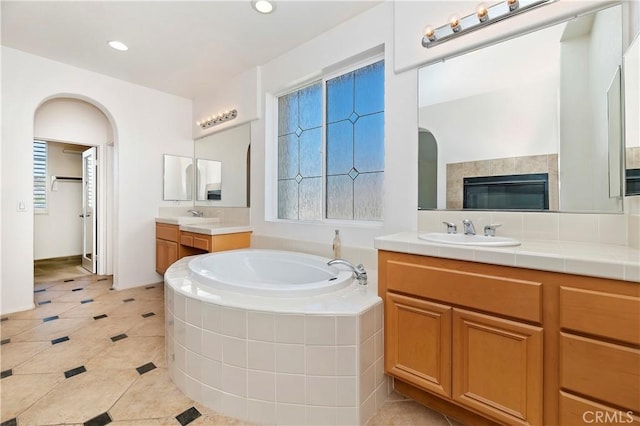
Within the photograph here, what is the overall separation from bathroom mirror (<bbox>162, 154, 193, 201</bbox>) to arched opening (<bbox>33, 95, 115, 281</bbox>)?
741 mm

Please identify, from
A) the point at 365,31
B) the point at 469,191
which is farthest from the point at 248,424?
the point at 365,31

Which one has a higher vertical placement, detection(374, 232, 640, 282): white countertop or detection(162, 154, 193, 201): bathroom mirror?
detection(162, 154, 193, 201): bathroom mirror

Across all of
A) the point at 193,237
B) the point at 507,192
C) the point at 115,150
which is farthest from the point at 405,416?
the point at 115,150

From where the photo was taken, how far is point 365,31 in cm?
220

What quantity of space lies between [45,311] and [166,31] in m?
2.91

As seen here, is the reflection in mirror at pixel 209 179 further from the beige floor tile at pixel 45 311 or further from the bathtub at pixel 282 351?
the bathtub at pixel 282 351

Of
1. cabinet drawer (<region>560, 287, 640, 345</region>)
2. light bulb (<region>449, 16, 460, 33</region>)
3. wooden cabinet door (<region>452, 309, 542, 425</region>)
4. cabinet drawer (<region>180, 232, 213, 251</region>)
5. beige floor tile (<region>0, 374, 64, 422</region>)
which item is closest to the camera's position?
cabinet drawer (<region>560, 287, 640, 345</region>)

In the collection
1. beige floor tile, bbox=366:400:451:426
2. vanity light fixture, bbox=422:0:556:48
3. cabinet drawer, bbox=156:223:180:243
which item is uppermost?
vanity light fixture, bbox=422:0:556:48

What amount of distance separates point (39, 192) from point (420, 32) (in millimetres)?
6214

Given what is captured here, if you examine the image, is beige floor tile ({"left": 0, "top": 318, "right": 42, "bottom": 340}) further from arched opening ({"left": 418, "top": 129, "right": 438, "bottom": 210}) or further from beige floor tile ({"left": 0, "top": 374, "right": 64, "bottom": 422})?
arched opening ({"left": 418, "top": 129, "right": 438, "bottom": 210})

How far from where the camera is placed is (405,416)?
1430mm

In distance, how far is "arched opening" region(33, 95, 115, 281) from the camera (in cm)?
378
